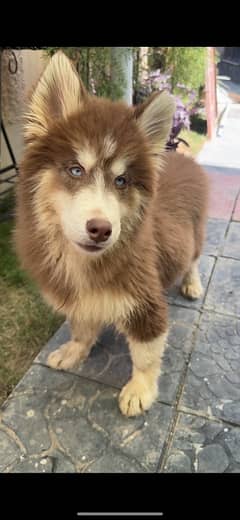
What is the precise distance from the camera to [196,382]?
234cm

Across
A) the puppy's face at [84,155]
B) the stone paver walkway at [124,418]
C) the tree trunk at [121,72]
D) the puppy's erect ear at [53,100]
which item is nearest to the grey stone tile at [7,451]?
the stone paver walkway at [124,418]

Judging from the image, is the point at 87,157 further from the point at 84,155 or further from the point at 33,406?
the point at 33,406

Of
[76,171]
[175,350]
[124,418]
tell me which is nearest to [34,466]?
[124,418]

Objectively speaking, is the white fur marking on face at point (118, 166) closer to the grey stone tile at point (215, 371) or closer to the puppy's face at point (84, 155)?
the puppy's face at point (84, 155)

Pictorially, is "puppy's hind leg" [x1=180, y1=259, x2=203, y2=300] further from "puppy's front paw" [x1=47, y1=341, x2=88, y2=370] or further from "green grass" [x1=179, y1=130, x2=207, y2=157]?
"green grass" [x1=179, y1=130, x2=207, y2=157]

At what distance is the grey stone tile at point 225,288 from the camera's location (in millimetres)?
2943

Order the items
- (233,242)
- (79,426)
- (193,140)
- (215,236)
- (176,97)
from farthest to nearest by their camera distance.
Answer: (193,140) → (176,97) → (215,236) → (233,242) → (79,426)

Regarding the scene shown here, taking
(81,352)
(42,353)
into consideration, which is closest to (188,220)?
(81,352)

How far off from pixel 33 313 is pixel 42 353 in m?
0.50

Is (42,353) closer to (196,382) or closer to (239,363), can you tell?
(196,382)

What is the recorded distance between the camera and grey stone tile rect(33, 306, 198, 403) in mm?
2362

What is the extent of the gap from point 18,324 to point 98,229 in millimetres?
1607

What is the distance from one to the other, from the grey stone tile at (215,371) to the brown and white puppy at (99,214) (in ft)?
0.81

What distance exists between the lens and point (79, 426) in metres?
2.09
